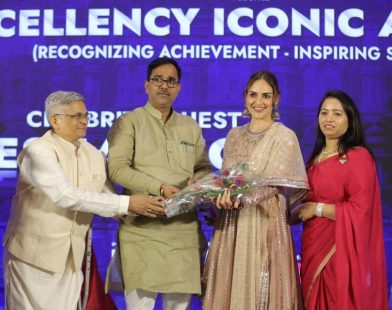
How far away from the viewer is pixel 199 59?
4691 millimetres

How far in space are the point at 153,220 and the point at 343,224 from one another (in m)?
0.91

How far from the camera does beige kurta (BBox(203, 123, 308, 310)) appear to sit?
304cm

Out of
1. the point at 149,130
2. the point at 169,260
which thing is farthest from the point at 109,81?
the point at 169,260

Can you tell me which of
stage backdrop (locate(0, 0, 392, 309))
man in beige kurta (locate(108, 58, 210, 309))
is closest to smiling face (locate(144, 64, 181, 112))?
man in beige kurta (locate(108, 58, 210, 309))

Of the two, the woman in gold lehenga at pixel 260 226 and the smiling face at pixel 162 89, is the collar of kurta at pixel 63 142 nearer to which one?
the smiling face at pixel 162 89

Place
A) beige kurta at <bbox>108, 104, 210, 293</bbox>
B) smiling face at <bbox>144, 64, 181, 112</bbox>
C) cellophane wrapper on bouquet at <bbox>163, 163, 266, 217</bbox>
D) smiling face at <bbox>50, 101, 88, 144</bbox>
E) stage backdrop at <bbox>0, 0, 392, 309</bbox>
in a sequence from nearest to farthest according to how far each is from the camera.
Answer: cellophane wrapper on bouquet at <bbox>163, 163, 266, 217</bbox>
smiling face at <bbox>50, 101, 88, 144</bbox>
beige kurta at <bbox>108, 104, 210, 293</bbox>
smiling face at <bbox>144, 64, 181, 112</bbox>
stage backdrop at <bbox>0, 0, 392, 309</bbox>

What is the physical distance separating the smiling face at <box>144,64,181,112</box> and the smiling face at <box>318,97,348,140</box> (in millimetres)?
773

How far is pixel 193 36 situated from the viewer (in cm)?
470

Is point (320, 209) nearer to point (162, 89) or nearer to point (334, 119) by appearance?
point (334, 119)

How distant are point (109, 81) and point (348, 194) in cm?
214

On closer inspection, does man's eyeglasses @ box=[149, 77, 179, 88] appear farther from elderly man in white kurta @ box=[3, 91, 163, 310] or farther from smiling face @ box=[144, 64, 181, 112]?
elderly man in white kurta @ box=[3, 91, 163, 310]

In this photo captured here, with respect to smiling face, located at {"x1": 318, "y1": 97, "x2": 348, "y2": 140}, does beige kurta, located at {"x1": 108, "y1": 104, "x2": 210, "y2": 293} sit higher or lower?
lower

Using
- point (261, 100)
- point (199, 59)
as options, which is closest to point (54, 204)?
point (261, 100)

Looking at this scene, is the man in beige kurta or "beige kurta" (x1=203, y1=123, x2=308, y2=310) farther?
the man in beige kurta
